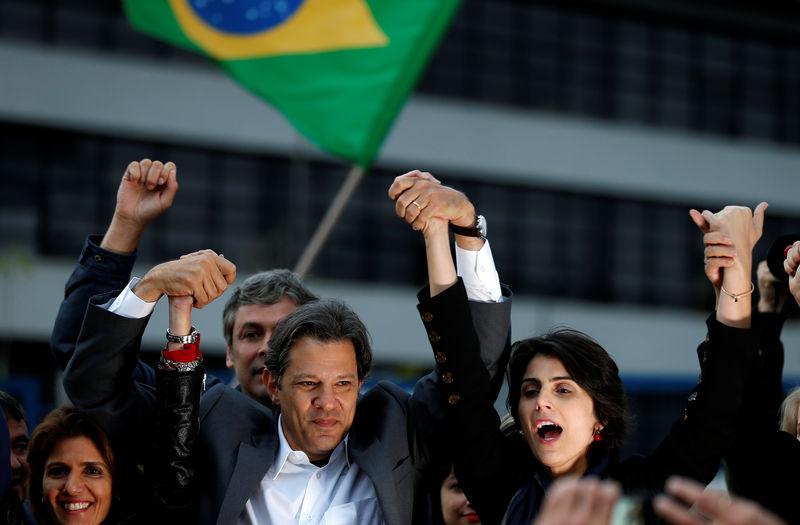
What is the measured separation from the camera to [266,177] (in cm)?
2102

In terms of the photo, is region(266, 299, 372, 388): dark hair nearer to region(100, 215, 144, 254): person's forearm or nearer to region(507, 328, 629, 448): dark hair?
region(507, 328, 629, 448): dark hair

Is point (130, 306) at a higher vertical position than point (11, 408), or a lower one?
higher

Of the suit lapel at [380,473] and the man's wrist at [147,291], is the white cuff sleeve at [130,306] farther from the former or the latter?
the suit lapel at [380,473]

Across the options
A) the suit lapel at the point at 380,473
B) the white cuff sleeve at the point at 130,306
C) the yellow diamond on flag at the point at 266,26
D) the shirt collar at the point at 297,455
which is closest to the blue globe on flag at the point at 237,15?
the yellow diamond on flag at the point at 266,26

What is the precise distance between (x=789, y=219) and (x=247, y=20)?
20.9 m

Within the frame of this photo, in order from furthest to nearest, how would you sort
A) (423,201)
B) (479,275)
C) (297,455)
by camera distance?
(479,275), (297,455), (423,201)

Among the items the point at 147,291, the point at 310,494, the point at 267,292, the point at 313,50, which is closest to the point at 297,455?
the point at 310,494

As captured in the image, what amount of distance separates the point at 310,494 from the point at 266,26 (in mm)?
3545

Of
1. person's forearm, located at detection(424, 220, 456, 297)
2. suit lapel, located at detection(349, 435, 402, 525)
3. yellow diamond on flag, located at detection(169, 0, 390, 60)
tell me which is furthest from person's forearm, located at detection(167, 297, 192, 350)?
yellow diamond on flag, located at detection(169, 0, 390, 60)

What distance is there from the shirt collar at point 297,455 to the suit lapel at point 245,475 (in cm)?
2

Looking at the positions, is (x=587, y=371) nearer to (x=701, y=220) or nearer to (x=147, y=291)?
(x=701, y=220)

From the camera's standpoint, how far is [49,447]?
3.63 metres

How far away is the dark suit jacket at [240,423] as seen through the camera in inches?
130

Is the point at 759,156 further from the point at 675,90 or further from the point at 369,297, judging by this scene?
the point at 369,297
